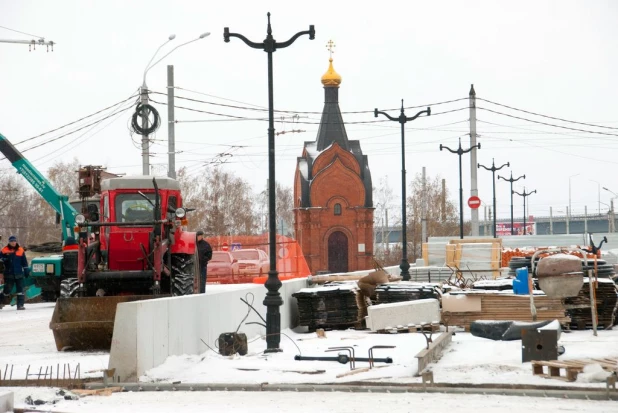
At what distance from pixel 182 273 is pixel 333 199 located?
195ft

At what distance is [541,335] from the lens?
1531 centimetres

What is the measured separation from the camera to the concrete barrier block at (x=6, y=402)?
11664 mm

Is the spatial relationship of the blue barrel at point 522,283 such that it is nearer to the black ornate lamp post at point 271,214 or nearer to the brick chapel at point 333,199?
the black ornate lamp post at point 271,214

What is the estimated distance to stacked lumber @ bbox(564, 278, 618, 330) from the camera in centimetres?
2150

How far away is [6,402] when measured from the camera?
1177cm

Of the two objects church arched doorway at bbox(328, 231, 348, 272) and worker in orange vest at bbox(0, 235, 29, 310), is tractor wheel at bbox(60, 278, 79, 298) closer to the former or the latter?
worker in orange vest at bbox(0, 235, 29, 310)

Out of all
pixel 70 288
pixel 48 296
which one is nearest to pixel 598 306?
pixel 70 288

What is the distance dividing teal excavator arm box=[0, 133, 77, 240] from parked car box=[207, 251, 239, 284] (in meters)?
10.5

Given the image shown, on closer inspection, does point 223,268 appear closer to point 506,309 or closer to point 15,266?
point 15,266

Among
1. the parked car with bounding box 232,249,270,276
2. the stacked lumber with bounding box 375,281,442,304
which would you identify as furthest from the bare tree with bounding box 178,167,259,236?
the stacked lumber with bounding box 375,281,442,304

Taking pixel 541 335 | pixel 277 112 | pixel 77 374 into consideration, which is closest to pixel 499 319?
pixel 541 335

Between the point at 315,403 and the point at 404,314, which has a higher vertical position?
the point at 404,314

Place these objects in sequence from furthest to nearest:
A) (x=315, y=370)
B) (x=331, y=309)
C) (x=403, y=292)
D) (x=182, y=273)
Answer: (x=403, y=292) < (x=331, y=309) < (x=182, y=273) < (x=315, y=370)

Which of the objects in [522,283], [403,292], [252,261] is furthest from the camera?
[252,261]
